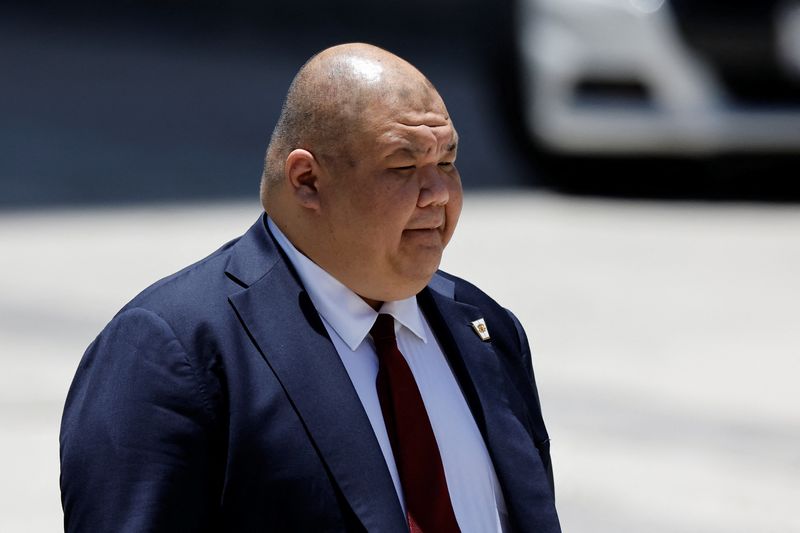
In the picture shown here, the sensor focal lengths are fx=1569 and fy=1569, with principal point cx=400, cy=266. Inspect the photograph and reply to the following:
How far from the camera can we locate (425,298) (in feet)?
8.28

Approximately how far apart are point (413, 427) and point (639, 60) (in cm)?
713

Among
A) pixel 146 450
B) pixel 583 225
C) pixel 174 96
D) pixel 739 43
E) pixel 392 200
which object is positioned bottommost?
pixel 146 450

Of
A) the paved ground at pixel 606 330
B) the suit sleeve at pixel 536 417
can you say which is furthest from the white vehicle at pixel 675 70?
the suit sleeve at pixel 536 417

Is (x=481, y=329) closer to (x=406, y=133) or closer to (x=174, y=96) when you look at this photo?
(x=406, y=133)

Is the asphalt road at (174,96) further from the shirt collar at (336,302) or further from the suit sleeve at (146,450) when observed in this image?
the suit sleeve at (146,450)

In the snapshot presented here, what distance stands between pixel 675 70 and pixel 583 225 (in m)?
1.06

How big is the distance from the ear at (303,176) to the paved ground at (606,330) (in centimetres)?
259

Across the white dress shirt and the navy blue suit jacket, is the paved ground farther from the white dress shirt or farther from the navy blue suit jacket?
the navy blue suit jacket

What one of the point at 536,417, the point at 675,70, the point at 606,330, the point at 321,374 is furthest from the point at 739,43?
the point at 321,374

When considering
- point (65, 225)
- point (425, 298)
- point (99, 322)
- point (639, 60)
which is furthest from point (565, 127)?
point (425, 298)

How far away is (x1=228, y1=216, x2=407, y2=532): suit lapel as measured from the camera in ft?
7.16

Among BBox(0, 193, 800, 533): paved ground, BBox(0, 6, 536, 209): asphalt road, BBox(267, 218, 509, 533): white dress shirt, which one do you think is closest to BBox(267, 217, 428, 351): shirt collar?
BBox(267, 218, 509, 533): white dress shirt

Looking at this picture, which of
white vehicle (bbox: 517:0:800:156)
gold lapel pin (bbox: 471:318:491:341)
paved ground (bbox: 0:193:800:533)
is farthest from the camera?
white vehicle (bbox: 517:0:800:156)

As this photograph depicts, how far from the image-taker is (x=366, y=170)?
7.37ft
